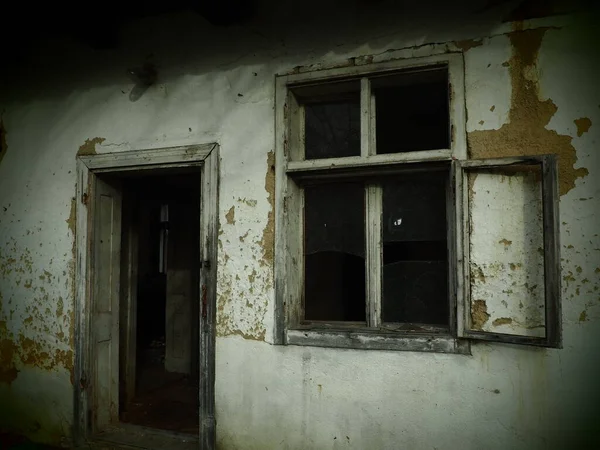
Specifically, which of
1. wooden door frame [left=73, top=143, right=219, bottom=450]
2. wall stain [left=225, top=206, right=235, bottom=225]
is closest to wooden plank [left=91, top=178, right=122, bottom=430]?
wooden door frame [left=73, top=143, right=219, bottom=450]

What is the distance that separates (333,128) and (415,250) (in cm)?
97

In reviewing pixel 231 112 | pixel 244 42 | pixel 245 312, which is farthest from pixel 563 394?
pixel 244 42

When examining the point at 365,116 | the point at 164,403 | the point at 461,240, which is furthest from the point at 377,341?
the point at 164,403

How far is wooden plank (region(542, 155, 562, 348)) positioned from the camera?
2.12 meters

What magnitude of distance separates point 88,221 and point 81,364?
104 centimetres

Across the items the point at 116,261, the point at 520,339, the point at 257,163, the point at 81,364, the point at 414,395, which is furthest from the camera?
the point at 116,261

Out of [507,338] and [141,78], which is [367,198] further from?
[141,78]

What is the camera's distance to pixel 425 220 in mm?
2613

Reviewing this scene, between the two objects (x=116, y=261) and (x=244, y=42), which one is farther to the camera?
(x=116, y=261)

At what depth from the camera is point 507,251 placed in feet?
7.55

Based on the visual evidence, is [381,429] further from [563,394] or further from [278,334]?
[563,394]

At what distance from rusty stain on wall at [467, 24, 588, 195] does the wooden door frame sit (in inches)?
65.7

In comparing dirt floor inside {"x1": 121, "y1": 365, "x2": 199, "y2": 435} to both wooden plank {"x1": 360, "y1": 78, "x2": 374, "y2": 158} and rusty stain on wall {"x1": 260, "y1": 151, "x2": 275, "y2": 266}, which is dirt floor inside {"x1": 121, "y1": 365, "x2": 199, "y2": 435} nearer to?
rusty stain on wall {"x1": 260, "y1": 151, "x2": 275, "y2": 266}

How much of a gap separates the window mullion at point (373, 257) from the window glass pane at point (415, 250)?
4 centimetres
